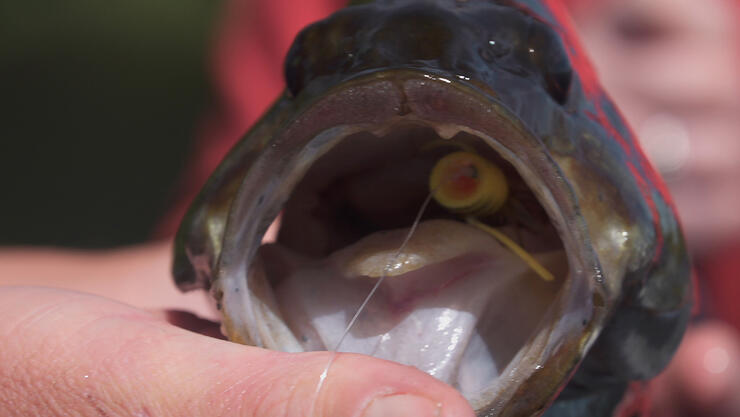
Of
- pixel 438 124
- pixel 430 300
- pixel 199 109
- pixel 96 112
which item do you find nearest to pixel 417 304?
pixel 430 300

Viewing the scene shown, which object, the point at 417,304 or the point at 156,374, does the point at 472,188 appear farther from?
the point at 156,374

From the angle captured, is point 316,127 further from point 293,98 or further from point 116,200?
point 116,200

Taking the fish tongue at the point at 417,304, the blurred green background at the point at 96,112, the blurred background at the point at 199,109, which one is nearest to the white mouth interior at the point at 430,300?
the fish tongue at the point at 417,304

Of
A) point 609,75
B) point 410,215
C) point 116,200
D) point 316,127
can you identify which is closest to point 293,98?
point 316,127

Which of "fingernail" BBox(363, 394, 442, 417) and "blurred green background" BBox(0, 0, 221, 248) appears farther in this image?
"blurred green background" BBox(0, 0, 221, 248)

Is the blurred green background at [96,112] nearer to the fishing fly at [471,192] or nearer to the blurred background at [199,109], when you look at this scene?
the blurred background at [199,109]

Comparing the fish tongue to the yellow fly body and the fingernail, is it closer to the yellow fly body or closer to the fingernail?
the yellow fly body

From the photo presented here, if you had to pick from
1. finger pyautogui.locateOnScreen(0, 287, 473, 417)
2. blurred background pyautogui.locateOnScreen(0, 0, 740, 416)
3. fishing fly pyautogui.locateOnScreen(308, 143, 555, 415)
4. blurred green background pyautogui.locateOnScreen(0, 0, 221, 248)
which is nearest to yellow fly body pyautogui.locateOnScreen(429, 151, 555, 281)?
fishing fly pyautogui.locateOnScreen(308, 143, 555, 415)
